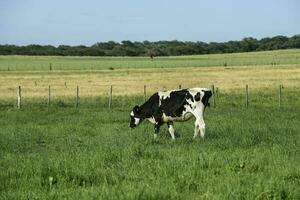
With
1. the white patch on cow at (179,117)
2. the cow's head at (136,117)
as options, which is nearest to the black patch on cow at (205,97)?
the white patch on cow at (179,117)

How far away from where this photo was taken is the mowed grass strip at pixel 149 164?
8.63m

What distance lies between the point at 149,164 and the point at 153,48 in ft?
555

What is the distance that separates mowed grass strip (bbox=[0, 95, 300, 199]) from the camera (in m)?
8.63

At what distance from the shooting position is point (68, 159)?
476 inches

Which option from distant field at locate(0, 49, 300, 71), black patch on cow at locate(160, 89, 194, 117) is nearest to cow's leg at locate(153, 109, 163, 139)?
black patch on cow at locate(160, 89, 194, 117)

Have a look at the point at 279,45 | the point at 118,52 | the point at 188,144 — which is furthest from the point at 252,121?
the point at 279,45

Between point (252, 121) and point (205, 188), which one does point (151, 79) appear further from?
point (205, 188)

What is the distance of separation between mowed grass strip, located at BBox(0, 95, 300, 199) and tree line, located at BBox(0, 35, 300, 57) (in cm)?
14668

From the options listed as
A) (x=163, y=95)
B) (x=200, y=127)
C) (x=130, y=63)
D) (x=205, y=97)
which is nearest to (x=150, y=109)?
(x=163, y=95)

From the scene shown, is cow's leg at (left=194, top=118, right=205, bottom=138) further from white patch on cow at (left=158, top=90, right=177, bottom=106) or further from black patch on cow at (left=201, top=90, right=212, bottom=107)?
white patch on cow at (left=158, top=90, right=177, bottom=106)

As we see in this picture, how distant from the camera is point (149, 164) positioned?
1141cm

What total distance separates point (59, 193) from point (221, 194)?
7.97 ft

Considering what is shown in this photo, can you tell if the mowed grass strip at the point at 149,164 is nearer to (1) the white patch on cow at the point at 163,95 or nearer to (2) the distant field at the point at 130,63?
(1) the white patch on cow at the point at 163,95

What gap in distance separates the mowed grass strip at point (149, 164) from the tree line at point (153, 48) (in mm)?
146677
